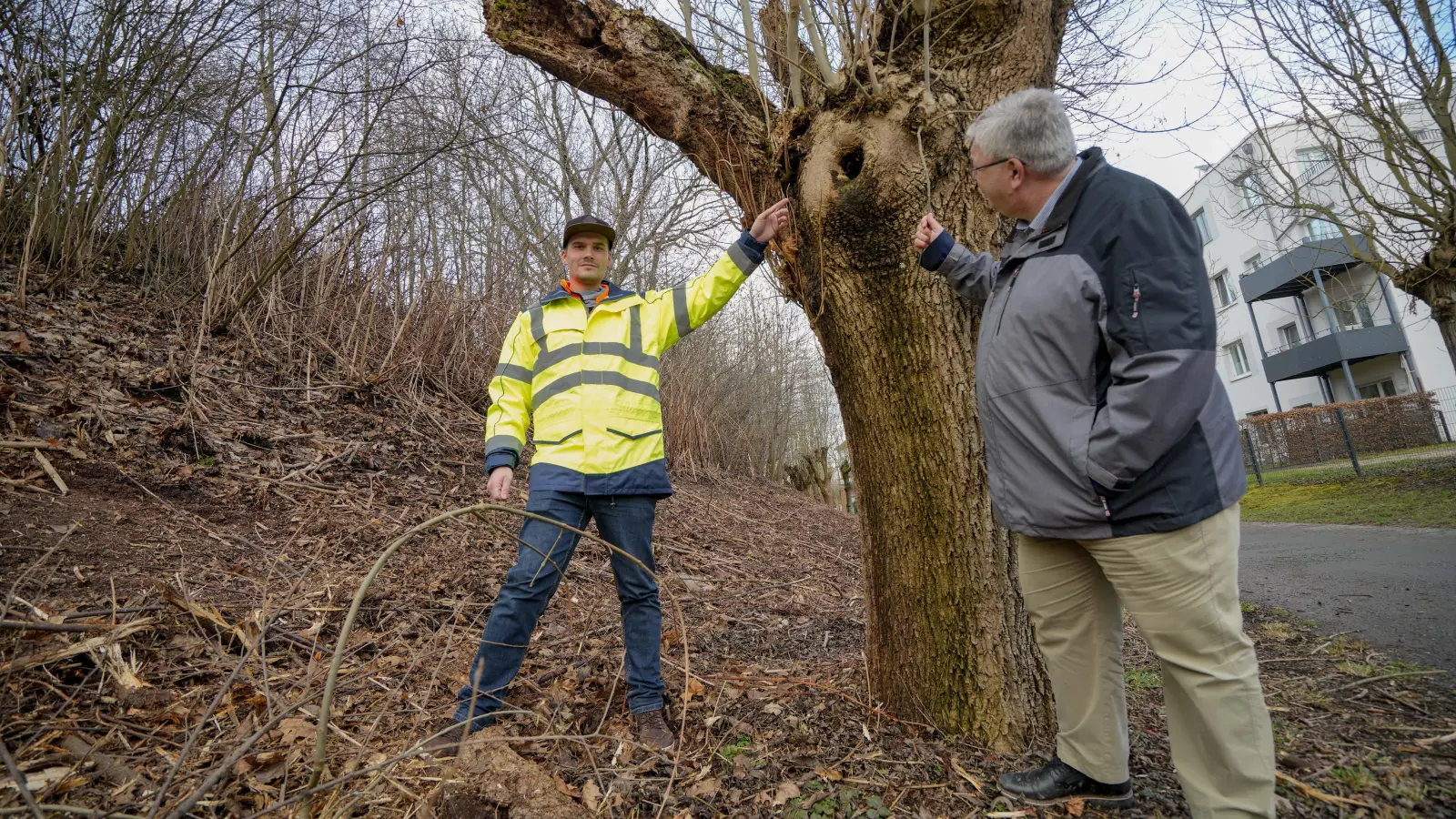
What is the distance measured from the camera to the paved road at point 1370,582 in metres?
3.76

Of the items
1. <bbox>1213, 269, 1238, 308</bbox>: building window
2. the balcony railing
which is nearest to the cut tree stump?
the balcony railing

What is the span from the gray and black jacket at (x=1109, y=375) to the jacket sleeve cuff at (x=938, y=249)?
12.3 inches

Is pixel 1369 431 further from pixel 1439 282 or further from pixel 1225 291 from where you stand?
pixel 1225 291

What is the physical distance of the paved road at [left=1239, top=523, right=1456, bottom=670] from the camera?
3758mm

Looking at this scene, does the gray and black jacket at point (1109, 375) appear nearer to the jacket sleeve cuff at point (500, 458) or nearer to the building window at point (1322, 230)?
the jacket sleeve cuff at point (500, 458)

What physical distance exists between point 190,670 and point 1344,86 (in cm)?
1106

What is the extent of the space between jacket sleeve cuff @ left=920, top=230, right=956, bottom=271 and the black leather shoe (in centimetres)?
164

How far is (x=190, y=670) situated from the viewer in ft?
8.78

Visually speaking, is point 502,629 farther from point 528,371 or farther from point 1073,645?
point 1073,645

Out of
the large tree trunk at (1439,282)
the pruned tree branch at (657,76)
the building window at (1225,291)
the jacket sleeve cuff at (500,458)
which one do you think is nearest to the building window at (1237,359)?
the building window at (1225,291)

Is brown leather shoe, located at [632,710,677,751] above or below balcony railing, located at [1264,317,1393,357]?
below

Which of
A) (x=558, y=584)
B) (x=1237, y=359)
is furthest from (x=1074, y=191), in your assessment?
(x=1237, y=359)

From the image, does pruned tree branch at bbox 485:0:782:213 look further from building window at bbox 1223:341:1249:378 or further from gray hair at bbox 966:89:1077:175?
building window at bbox 1223:341:1249:378

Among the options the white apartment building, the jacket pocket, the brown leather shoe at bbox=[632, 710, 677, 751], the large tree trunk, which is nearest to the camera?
the jacket pocket
